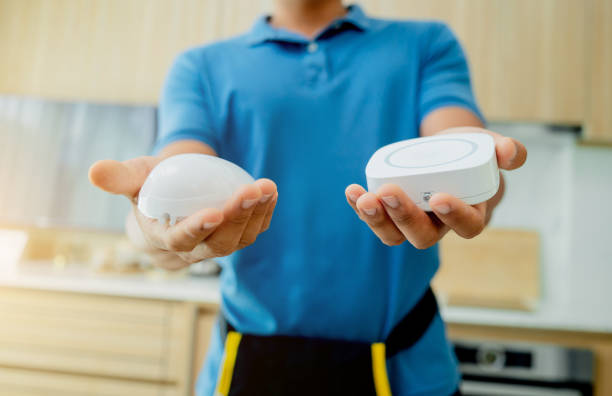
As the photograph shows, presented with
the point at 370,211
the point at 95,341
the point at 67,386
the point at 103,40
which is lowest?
the point at 67,386

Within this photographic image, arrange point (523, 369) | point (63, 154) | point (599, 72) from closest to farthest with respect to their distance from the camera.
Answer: point (523, 369) < point (599, 72) < point (63, 154)

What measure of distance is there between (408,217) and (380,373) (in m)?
0.34

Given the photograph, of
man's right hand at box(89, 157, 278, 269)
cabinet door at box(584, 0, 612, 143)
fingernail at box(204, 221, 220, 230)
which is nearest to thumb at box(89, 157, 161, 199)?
man's right hand at box(89, 157, 278, 269)

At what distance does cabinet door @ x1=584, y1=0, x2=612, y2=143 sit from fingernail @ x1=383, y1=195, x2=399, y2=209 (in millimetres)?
1452

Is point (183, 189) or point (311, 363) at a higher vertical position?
point (183, 189)

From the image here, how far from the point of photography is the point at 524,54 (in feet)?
5.32

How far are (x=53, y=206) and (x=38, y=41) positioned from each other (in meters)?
0.65

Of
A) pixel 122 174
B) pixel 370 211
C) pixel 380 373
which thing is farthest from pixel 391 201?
pixel 380 373

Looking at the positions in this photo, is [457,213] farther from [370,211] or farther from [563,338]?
[563,338]

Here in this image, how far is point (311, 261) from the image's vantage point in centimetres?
69

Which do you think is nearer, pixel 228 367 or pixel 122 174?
pixel 122 174

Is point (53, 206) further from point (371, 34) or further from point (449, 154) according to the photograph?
point (449, 154)

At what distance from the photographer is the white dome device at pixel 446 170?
0.43m

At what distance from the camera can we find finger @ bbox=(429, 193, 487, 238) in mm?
400
